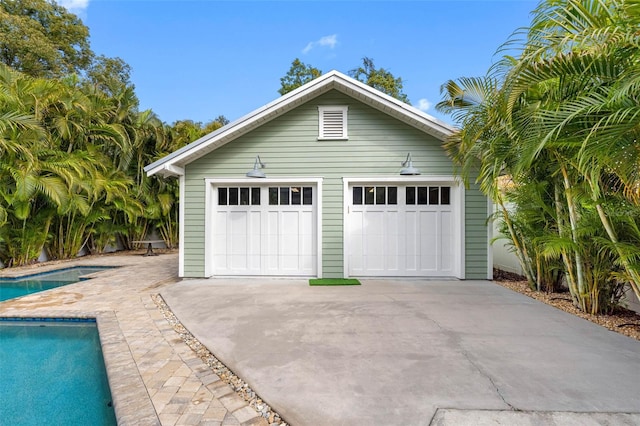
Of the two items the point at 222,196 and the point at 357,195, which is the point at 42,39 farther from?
the point at 357,195

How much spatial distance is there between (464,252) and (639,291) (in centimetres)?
291

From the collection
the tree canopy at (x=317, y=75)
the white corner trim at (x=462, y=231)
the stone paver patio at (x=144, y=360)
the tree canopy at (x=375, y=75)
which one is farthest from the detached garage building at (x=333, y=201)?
the tree canopy at (x=317, y=75)

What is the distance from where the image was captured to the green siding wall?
21.5 ft

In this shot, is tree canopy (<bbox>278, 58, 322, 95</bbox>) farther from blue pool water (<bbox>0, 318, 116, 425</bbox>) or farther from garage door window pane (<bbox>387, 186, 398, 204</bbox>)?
blue pool water (<bbox>0, 318, 116, 425</bbox>)

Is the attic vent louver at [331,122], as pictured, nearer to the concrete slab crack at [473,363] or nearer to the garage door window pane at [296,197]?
the garage door window pane at [296,197]

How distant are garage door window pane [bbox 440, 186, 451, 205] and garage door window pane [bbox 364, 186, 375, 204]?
1.48m

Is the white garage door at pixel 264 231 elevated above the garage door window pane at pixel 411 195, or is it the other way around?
the garage door window pane at pixel 411 195

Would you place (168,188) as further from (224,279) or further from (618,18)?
(618,18)

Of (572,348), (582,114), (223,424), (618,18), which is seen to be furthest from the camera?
(572,348)

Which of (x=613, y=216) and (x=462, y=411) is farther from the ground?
(x=613, y=216)

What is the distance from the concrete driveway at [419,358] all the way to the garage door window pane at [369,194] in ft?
7.53

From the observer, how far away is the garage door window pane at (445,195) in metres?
6.71

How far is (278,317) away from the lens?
420 cm

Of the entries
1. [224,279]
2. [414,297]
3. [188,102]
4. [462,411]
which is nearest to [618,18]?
[462,411]
